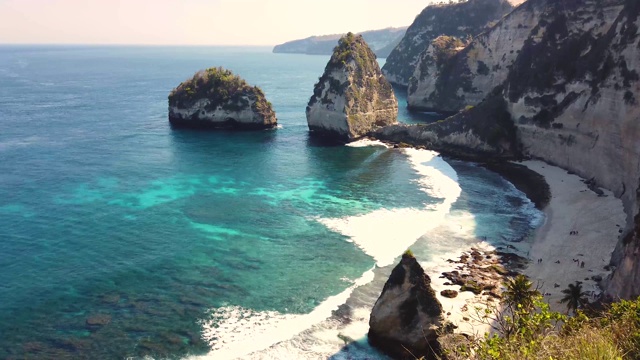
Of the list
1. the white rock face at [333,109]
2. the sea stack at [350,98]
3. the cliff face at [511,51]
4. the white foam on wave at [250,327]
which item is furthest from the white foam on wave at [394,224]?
the sea stack at [350,98]

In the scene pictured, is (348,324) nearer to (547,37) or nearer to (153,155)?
(153,155)

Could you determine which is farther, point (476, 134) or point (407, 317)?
point (476, 134)

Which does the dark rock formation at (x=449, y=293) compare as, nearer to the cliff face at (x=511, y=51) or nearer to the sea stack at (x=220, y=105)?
the cliff face at (x=511, y=51)

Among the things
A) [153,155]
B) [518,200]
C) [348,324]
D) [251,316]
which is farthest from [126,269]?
[518,200]

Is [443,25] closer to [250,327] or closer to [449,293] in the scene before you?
[449,293]

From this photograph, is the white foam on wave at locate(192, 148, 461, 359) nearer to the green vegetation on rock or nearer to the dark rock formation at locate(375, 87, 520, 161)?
the dark rock formation at locate(375, 87, 520, 161)

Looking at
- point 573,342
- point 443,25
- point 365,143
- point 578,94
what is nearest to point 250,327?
point 573,342
